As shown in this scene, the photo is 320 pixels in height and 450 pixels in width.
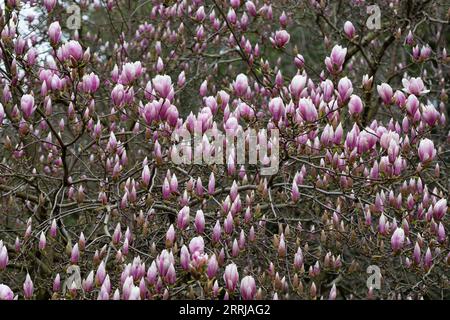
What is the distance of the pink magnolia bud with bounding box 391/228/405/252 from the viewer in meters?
3.00

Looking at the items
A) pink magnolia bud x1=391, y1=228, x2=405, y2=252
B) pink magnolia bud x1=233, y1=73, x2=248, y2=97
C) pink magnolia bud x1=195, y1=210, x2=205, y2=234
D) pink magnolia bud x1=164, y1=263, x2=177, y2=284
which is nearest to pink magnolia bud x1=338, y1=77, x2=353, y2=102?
pink magnolia bud x1=233, y1=73, x2=248, y2=97

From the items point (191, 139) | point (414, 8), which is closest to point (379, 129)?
point (191, 139)

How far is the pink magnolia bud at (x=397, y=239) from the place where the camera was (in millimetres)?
3004

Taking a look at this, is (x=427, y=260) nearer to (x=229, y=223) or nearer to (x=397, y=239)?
(x=397, y=239)

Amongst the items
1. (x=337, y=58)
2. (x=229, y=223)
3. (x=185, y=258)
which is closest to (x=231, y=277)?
(x=185, y=258)

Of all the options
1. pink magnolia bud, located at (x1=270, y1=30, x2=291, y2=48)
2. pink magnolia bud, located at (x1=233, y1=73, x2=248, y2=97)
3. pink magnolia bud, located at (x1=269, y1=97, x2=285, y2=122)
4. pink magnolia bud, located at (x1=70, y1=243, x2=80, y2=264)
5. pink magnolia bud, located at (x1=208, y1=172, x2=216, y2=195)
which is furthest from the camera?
pink magnolia bud, located at (x1=270, y1=30, x2=291, y2=48)

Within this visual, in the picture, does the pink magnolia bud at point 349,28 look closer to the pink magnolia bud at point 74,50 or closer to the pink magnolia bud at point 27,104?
the pink magnolia bud at point 74,50

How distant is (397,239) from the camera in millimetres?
3012

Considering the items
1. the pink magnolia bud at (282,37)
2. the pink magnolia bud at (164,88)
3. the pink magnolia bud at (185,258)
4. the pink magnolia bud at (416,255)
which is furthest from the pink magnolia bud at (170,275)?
the pink magnolia bud at (282,37)

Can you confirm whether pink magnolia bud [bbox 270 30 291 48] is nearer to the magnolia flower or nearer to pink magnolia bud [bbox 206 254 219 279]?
the magnolia flower

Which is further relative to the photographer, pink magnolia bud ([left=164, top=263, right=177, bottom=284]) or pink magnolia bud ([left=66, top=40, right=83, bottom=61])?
pink magnolia bud ([left=66, top=40, right=83, bottom=61])

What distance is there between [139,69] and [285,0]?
2.61 m
